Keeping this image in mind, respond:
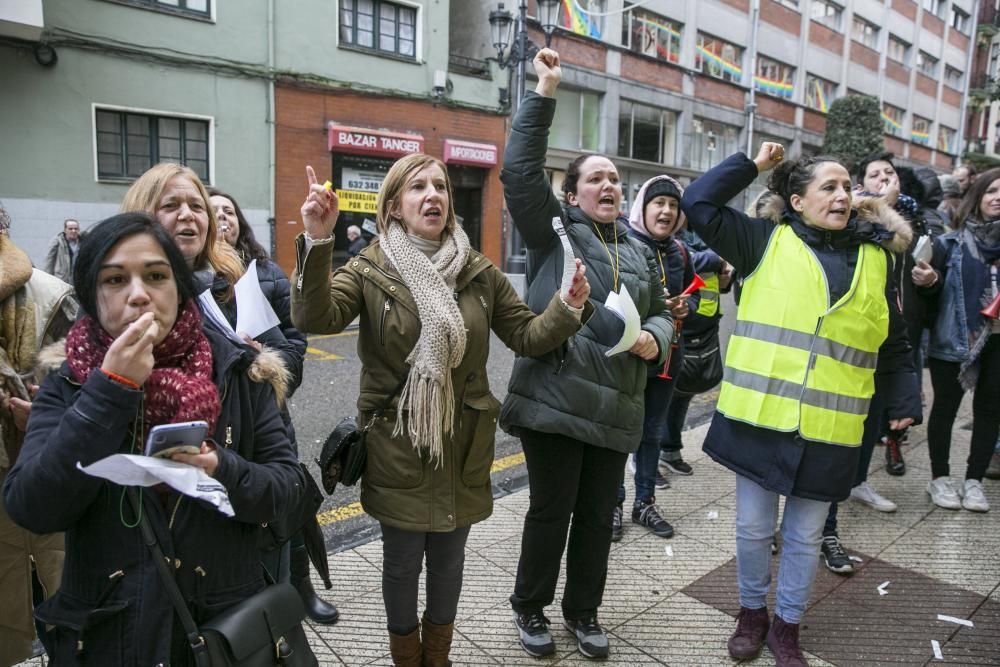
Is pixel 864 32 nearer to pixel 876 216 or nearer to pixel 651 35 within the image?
pixel 651 35

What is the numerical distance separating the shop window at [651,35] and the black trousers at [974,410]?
19686mm

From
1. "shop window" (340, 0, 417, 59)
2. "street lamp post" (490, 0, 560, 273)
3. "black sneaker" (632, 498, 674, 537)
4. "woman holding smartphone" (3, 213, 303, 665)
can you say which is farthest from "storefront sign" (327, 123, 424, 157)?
"woman holding smartphone" (3, 213, 303, 665)

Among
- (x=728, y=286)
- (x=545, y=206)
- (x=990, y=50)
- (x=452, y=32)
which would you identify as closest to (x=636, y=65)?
(x=452, y=32)

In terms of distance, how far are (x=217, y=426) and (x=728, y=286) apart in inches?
158

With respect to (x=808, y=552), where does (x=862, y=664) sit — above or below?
below

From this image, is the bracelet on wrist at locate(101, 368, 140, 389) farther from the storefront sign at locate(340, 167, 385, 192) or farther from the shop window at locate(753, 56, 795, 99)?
the shop window at locate(753, 56, 795, 99)

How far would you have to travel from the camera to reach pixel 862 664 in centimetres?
298

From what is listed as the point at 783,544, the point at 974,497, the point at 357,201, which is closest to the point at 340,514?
the point at 783,544

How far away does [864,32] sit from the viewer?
33.3 meters

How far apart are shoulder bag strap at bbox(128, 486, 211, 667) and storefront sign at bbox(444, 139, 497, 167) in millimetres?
15831

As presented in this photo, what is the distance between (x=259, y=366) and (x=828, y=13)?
35283 millimetres

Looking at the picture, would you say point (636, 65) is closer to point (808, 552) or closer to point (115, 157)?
point (115, 157)

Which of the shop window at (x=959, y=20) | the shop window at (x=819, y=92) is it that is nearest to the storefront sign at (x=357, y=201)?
the shop window at (x=819, y=92)

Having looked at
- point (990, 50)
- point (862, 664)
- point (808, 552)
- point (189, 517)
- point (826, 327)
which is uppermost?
point (990, 50)
